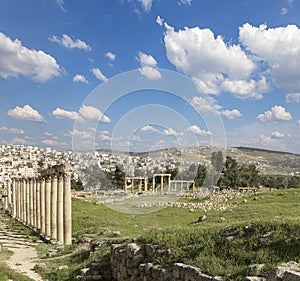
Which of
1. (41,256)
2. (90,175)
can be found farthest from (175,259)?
(90,175)

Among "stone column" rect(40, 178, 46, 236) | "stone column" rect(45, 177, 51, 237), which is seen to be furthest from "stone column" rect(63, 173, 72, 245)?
"stone column" rect(40, 178, 46, 236)

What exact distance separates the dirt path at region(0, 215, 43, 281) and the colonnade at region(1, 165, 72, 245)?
1.84 meters

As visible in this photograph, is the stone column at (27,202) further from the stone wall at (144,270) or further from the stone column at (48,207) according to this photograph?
the stone wall at (144,270)

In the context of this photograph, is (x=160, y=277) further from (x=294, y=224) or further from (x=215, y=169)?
(x=215, y=169)

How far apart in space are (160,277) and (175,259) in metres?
0.67

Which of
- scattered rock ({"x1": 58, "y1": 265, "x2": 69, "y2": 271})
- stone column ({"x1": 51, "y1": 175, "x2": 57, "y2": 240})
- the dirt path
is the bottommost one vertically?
the dirt path

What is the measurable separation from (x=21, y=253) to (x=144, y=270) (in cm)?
1391

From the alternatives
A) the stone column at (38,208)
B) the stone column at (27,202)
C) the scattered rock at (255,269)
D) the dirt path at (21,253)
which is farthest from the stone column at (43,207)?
the scattered rock at (255,269)

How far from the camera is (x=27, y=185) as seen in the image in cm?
4312

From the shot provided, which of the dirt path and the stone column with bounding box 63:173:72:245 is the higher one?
the stone column with bounding box 63:173:72:245

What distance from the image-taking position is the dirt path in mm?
16688

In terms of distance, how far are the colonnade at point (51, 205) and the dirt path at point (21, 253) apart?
1.84 meters

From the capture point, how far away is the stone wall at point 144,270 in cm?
724

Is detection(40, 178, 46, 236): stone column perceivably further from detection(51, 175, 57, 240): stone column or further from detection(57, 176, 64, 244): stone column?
detection(57, 176, 64, 244): stone column
